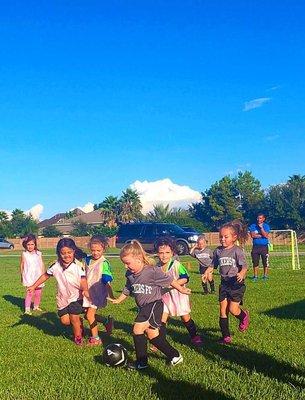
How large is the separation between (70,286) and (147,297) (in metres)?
2.03

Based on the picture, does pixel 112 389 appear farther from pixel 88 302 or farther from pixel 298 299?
pixel 298 299

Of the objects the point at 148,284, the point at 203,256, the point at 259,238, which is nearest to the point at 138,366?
the point at 148,284

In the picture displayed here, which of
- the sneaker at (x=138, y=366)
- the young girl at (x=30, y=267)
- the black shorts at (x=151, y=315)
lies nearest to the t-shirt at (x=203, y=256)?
the young girl at (x=30, y=267)

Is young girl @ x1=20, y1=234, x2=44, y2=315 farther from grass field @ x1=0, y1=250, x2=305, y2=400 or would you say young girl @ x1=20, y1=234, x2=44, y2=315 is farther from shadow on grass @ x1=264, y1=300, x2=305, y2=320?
shadow on grass @ x1=264, y1=300, x2=305, y2=320

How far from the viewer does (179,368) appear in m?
6.39

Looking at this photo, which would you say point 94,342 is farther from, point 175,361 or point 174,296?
point 175,361

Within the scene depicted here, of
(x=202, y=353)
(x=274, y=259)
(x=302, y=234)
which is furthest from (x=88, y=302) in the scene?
(x=302, y=234)

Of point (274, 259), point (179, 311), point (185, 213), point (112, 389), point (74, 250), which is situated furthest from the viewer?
point (185, 213)

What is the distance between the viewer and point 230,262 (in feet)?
27.7

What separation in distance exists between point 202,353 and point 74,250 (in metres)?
2.71

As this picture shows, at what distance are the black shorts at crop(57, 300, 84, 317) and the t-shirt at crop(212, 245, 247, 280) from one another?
2.26m

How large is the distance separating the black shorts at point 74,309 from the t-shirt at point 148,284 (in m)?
1.66

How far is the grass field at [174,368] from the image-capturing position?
5527 millimetres

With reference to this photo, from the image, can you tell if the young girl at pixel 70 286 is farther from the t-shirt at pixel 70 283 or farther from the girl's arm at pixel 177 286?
the girl's arm at pixel 177 286
